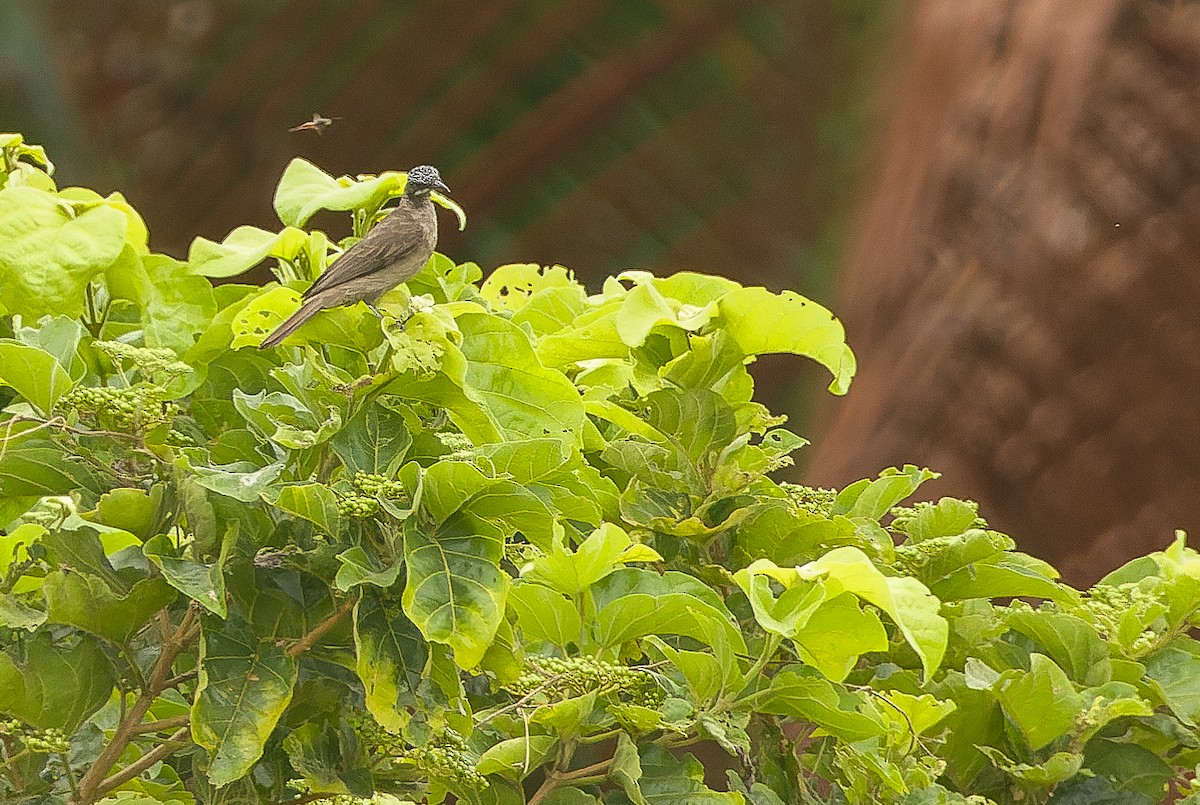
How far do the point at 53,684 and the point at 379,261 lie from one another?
462 mm

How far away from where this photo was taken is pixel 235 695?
3.53ft

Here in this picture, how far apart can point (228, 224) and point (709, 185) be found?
1.27 meters

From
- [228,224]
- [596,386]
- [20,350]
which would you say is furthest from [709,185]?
[20,350]

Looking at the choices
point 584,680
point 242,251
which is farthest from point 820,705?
point 242,251

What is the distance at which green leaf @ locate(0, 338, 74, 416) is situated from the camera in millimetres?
1114

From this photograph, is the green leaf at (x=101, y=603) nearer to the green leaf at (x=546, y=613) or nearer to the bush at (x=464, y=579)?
the bush at (x=464, y=579)

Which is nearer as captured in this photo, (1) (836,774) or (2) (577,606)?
(2) (577,606)

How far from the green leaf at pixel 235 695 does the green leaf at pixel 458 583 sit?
143 mm

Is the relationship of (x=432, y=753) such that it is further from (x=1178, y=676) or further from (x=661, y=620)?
(x=1178, y=676)

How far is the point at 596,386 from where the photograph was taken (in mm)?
1537

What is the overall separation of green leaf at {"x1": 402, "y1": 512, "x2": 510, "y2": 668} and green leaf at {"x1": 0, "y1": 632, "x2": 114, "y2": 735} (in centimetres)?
31

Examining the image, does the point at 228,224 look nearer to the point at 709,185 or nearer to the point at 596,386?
the point at 709,185

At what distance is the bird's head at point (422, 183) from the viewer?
4.74 feet

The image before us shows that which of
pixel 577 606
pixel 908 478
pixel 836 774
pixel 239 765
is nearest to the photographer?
pixel 239 765
